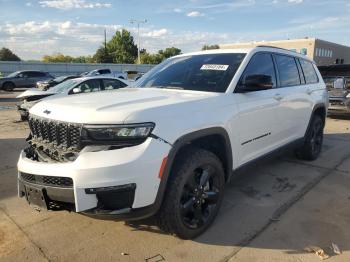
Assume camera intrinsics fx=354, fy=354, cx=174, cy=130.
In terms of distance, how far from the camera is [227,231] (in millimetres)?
3621

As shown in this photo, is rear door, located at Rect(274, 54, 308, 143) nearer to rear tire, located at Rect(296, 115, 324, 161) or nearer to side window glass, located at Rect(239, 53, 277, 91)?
side window glass, located at Rect(239, 53, 277, 91)

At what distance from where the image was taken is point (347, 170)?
5699 mm

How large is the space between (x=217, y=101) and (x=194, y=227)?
1.27 metres

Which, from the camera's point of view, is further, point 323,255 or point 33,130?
point 33,130

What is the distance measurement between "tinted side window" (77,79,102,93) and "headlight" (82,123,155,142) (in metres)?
8.29

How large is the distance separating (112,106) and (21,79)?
85.5 ft

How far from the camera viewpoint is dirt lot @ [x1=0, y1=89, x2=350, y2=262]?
324 cm

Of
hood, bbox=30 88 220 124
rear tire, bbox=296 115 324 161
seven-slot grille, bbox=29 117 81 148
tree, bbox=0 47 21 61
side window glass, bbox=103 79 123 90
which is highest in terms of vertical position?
tree, bbox=0 47 21 61

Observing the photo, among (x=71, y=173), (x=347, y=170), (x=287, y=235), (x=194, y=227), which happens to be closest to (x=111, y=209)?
Result: (x=71, y=173)

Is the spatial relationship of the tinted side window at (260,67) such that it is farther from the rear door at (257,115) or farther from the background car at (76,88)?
the background car at (76,88)

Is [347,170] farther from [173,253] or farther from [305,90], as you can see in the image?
[173,253]

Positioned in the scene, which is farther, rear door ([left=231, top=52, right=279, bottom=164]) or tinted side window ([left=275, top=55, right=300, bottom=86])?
tinted side window ([left=275, top=55, right=300, bottom=86])

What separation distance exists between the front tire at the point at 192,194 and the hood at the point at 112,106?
0.51 m

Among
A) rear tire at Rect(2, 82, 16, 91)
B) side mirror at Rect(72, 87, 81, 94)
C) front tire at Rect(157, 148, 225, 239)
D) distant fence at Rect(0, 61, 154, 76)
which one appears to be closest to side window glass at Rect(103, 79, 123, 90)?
side mirror at Rect(72, 87, 81, 94)
